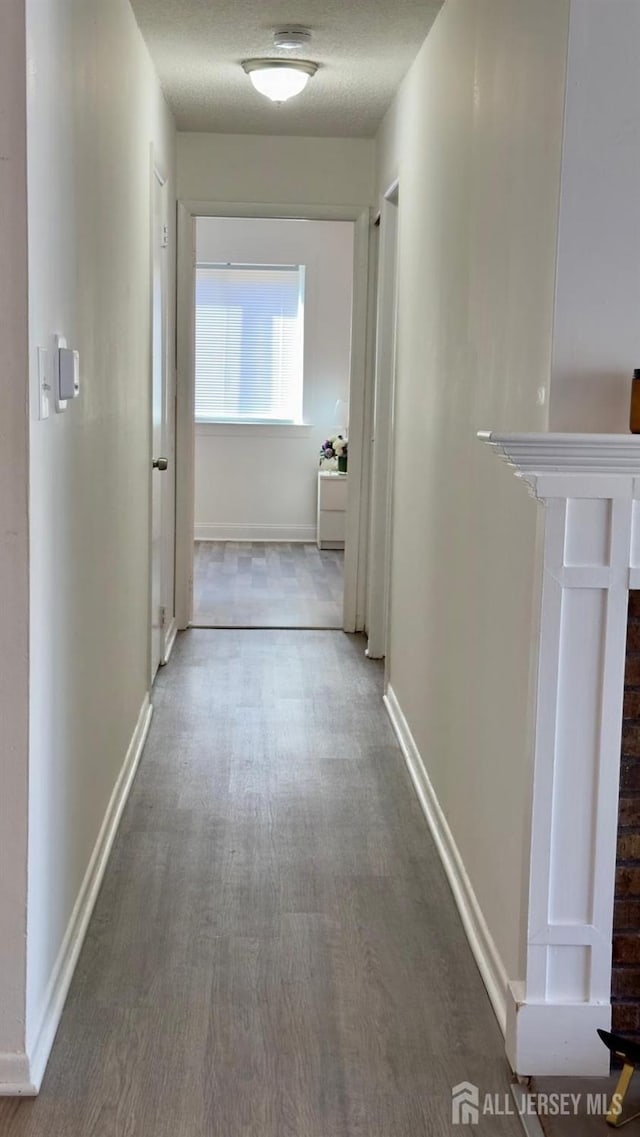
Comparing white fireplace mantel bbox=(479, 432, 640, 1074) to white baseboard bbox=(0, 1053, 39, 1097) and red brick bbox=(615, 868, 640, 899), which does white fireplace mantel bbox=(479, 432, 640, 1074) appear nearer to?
red brick bbox=(615, 868, 640, 899)

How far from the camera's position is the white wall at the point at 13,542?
76.7 inches

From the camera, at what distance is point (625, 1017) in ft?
7.39

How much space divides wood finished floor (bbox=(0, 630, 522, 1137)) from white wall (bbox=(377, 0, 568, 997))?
186mm

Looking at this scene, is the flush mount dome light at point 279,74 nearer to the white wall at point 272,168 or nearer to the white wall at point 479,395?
the white wall at point 479,395

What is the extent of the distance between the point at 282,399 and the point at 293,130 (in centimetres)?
369

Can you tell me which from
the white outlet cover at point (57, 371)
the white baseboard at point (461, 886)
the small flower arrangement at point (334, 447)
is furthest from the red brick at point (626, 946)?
the small flower arrangement at point (334, 447)

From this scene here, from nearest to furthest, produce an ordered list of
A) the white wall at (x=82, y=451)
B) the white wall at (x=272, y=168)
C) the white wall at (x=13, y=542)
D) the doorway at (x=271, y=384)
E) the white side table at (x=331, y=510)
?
the white wall at (x=13, y=542)
the white wall at (x=82, y=451)
the white wall at (x=272, y=168)
the white side table at (x=331, y=510)
the doorway at (x=271, y=384)

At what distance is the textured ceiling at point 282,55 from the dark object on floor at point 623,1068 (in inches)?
113

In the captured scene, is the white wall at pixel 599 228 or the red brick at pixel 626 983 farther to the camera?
the red brick at pixel 626 983

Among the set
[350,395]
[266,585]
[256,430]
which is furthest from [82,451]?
[256,430]

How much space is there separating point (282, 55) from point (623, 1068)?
346 cm

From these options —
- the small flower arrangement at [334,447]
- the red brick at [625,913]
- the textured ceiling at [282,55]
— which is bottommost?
the red brick at [625,913]

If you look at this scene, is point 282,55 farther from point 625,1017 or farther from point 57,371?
point 625,1017

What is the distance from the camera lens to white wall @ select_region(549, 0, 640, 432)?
2.02 m
